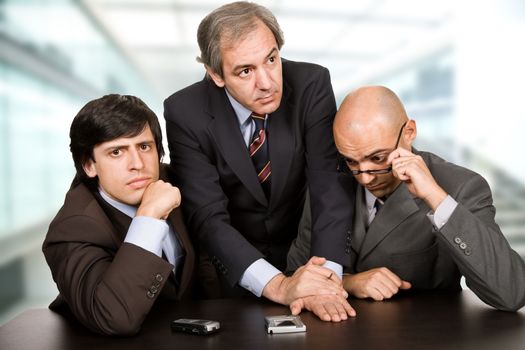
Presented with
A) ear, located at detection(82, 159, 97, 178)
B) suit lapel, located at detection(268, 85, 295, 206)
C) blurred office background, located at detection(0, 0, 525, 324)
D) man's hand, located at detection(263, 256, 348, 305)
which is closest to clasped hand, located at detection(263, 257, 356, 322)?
man's hand, located at detection(263, 256, 348, 305)

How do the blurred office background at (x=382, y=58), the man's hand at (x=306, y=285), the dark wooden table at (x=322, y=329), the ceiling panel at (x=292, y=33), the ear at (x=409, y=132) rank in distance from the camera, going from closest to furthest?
the dark wooden table at (x=322, y=329) → the man's hand at (x=306, y=285) → the ear at (x=409, y=132) → the blurred office background at (x=382, y=58) → the ceiling panel at (x=292, y=33)

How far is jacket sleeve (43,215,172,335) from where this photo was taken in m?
1.83

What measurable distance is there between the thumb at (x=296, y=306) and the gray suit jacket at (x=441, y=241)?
18.7 inches

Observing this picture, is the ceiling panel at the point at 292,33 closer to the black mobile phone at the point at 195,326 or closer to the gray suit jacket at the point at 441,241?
the gray suit jacket at the point at 441,241

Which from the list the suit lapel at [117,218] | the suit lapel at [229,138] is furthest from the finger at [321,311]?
the suit lapel at [229,138]

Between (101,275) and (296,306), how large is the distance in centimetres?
59

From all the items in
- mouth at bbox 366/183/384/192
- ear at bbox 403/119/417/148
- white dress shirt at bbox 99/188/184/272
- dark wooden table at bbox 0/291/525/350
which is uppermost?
ear at bbox 403/119/417/148

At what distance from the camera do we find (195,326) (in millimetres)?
1740

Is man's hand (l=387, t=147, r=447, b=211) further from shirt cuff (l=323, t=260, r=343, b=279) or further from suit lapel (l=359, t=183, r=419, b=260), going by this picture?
shirt cuff (l=323, t=260, r=343, b=279)

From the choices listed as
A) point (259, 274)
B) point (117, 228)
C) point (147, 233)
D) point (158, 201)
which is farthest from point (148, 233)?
point (259, 274)

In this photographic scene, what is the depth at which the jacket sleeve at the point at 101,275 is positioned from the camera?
183 centimetres

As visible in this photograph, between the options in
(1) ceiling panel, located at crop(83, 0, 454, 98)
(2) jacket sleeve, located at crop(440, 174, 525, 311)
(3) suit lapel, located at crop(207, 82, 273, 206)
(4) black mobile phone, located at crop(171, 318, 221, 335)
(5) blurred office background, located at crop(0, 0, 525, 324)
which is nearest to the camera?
(4) black mobile phone, located at crop(171, 318, 221, 335)

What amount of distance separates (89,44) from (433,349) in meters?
6.47

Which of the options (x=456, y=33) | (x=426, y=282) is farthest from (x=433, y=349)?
(x=456, y=33)
